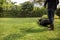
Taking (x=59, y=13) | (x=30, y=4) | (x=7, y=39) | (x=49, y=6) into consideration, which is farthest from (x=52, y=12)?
(x=30, y=4)

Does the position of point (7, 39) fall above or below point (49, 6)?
below

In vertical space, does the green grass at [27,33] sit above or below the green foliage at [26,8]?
below

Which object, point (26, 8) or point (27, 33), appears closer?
point (27, 33)

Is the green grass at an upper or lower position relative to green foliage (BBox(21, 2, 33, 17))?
lower

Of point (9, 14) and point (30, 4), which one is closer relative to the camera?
point (9, 14)

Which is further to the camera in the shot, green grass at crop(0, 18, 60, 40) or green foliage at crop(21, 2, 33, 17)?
green foliage at crop(21, 2, 33, 17)

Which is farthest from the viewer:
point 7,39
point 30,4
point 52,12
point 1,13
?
point 30,4

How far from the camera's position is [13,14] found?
683 inches

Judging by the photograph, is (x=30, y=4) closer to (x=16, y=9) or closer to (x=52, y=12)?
(x=16, y=9)

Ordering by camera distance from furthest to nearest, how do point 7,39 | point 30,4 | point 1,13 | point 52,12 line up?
point 30,4
point 1,13
point 52,12
point 7,39

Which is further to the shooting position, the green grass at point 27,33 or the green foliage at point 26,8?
the green foliage at point 26,8

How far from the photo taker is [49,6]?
7504 mm

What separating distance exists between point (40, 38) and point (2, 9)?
39.3 feet

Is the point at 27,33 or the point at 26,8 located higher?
the point at 26,8
